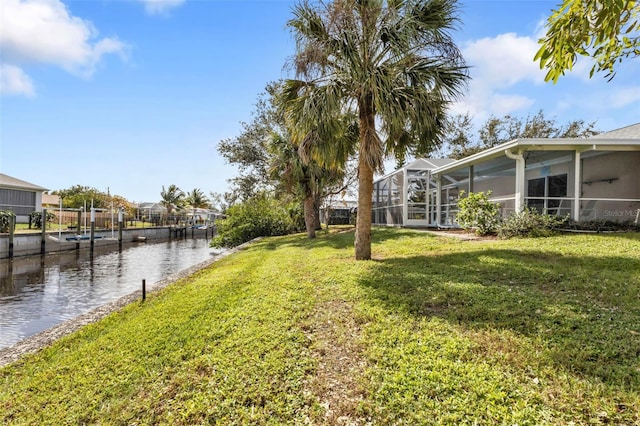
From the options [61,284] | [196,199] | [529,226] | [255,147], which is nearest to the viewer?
[529,226]

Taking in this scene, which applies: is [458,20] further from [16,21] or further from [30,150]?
[30,150]

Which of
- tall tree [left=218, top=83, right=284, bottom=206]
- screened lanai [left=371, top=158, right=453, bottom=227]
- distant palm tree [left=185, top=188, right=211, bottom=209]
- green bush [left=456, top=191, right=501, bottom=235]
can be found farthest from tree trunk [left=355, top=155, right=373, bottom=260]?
distant palm tree [left=185, top=188, right=211, bottom=209]

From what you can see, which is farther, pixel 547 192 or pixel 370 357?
pixel 547 192

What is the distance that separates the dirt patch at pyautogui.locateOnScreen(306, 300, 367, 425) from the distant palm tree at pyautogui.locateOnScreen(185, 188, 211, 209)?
2513 inches

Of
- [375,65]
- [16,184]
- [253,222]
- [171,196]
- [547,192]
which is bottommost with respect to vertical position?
[253,222]

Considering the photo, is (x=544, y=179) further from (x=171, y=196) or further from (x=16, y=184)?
(x=171, y=196)

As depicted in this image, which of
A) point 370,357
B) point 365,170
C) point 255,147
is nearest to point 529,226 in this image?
point 365,170

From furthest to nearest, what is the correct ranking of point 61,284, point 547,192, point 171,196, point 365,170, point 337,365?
point 171,196 < point 547,192 < point 61,284 < point 365,170 < point 337,365

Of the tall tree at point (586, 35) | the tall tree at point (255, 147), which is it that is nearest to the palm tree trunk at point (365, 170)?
the tall tree at point (586, 35)

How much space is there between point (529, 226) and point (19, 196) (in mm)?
36501

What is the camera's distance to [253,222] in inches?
861

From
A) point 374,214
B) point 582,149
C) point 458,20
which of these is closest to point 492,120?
point 374,214

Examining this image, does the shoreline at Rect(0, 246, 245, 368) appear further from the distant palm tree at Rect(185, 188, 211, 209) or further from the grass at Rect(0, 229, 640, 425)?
the distant palm tree at Rect(185, 188, 211, 209)

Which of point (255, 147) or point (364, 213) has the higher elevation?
point (255, 147)
